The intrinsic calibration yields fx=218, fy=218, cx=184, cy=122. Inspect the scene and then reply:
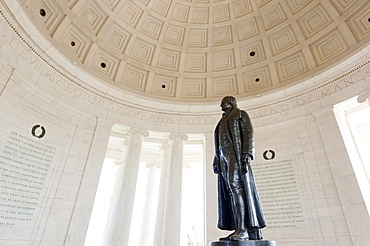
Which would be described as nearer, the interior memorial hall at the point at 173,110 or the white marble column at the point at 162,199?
the interior memorial hall at the point at 173,110

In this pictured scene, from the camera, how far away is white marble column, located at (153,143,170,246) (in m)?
11.1

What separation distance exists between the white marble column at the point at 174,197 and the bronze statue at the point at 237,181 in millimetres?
6662

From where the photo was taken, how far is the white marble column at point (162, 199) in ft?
36.6

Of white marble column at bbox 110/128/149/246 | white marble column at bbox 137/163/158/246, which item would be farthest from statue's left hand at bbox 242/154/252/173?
white marble column at bbox 137/163/158/246

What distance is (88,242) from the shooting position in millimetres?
15086

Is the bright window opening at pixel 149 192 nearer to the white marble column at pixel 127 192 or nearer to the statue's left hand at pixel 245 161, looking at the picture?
the white marble column at pixel 127 192

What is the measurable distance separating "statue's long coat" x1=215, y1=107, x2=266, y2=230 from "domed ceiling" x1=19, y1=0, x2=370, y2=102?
8.73m

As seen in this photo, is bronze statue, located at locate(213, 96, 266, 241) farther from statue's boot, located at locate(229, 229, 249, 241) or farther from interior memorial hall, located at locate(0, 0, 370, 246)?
interior memorial hall, located at locate(0, 0, 370, 246)

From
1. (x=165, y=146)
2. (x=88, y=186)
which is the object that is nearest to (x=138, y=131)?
(x=165, y=146)

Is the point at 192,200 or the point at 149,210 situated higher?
Result: the point at 192,200

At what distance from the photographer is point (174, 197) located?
11.2 m

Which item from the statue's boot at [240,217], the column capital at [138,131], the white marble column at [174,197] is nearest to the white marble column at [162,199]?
the white marble column at [174,197]

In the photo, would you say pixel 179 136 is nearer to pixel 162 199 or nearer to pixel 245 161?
pixel 162 199

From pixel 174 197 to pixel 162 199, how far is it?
160cm
